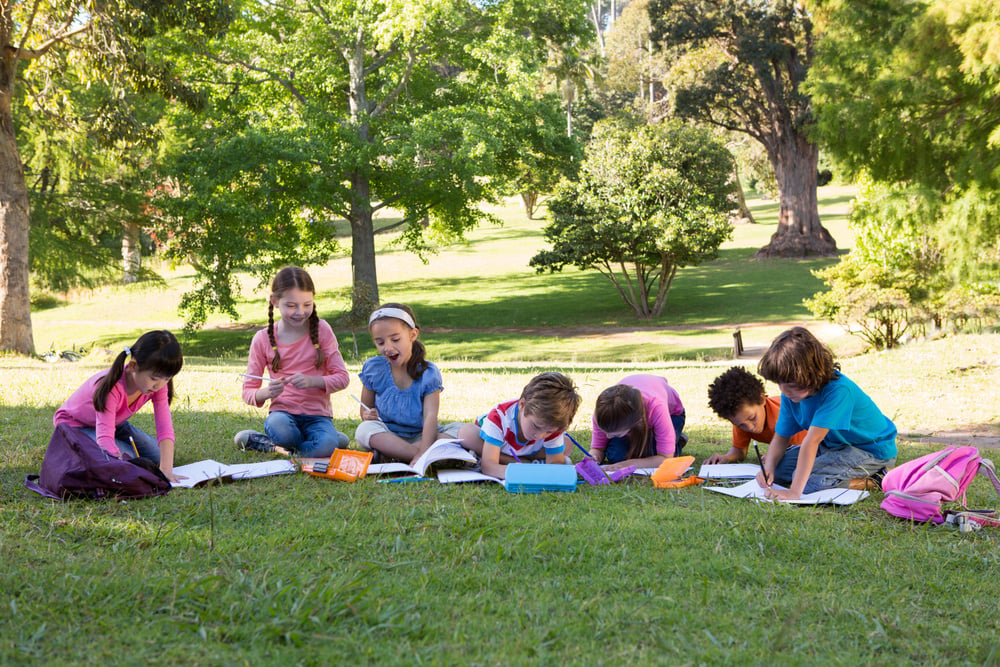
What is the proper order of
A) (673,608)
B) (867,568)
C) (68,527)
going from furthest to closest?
(68,527) < (867,568) < (673,608)

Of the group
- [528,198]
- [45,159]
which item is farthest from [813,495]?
[528,198]

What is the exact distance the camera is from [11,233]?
45.7 ft

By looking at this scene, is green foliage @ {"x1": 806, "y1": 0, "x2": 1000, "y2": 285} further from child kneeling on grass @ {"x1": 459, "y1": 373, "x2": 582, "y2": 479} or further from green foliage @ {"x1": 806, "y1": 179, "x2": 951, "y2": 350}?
child kneeling on grass @ {"x1": 459, "y1": 373, "x2": 582, "y2": 479}

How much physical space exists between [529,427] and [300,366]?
1.87 metres

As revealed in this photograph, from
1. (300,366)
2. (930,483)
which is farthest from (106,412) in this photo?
(930,483)

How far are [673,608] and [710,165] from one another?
24.5 m

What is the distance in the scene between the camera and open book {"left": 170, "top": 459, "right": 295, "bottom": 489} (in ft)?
15.2

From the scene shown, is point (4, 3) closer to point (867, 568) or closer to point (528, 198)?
point (867, 568)

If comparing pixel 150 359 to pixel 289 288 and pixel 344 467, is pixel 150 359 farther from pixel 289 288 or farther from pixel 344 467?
pixel 289 288

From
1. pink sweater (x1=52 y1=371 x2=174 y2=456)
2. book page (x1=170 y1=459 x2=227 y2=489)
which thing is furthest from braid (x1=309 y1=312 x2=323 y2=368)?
pink sweater (x1=52 y1=371 x2=174 y2=456)

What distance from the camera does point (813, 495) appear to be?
4.49 m

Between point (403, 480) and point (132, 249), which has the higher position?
point (132, 249)

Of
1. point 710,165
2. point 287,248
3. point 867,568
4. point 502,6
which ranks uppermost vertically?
point 502,6

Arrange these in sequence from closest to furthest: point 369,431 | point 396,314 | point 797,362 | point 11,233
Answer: point 797,362 < point 396,314 < point 369,431 < point 11,233
